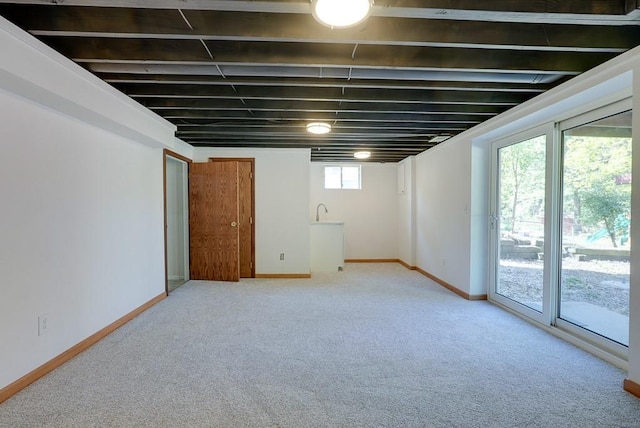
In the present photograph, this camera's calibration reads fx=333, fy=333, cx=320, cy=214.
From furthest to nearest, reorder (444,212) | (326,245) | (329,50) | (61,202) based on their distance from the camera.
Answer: (326,245), (444,212), (61,202), (329,50)

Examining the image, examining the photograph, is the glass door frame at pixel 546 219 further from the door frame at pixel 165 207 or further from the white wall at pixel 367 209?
the door frame at pixel 165 207

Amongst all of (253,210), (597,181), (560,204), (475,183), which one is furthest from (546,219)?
(253,210)

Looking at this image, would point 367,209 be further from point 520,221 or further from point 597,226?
point 597,226

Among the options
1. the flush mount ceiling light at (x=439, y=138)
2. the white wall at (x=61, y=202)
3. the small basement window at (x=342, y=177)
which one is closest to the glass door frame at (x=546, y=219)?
the flush mount ceiling light at (x=439, y=138)

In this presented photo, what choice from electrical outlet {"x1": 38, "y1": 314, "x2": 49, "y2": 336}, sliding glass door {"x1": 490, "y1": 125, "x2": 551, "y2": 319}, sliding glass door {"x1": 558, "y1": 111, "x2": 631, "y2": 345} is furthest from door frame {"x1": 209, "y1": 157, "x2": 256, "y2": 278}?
sliding glass door {"x1": 558, "y1": 111, "x2": 631, "y2": 345}

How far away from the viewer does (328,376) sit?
7.90 feet

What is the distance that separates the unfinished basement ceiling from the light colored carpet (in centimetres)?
225

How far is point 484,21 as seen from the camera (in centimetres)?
209

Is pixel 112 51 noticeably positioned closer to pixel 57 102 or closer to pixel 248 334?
pixel 57 102

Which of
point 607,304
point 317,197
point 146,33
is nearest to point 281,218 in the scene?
point 317,197

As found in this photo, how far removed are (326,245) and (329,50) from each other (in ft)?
14.3

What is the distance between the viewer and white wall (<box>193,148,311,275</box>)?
5.73m

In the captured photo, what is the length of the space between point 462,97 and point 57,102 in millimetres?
3399

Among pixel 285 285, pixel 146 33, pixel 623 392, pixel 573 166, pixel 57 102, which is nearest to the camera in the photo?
pixel 146 33
